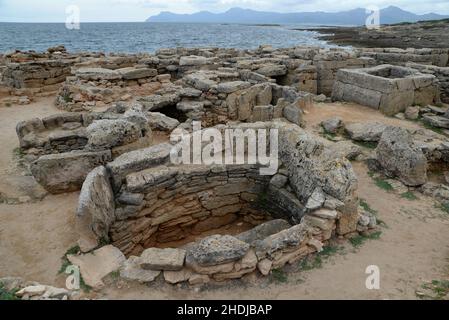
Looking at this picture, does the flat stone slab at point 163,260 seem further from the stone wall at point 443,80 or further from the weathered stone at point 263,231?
the stone wall at point 443,80

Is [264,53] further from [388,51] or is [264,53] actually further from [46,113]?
[46,113]

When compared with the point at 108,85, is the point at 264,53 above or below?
above

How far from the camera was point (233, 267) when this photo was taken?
14.2ft

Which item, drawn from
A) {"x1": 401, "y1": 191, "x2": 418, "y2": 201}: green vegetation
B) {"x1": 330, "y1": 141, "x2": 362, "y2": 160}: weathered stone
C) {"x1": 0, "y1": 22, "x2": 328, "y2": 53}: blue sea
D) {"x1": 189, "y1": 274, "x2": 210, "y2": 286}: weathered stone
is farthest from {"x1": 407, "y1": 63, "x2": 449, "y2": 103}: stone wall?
{"x1": 0, "y1": 22, "x2": 328, "y2": 53}: blue sea

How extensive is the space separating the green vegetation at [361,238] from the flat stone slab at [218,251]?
1.74 meters

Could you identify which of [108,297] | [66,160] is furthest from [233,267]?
Result: [66,160]

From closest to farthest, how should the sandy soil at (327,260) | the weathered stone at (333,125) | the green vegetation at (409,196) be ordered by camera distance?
the sandy soil at (327,260), the green vegetation at (409,196), the weathered stone at (333,125)

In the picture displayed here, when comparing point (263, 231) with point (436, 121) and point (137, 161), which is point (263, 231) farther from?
point (436, 121)

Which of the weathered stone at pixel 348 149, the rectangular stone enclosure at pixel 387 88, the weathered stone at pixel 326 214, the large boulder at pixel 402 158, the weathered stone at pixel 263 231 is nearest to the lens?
the weathered stone at pixel 326 214

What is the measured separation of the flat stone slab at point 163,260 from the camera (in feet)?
14.1

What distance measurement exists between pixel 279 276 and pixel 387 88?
8.72m

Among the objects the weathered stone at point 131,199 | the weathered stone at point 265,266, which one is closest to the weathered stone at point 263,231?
the weathered stone at point 265,266

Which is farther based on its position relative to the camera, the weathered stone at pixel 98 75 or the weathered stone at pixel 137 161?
the weathered stone at pixel 98 75

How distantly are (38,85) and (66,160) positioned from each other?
9167mm
